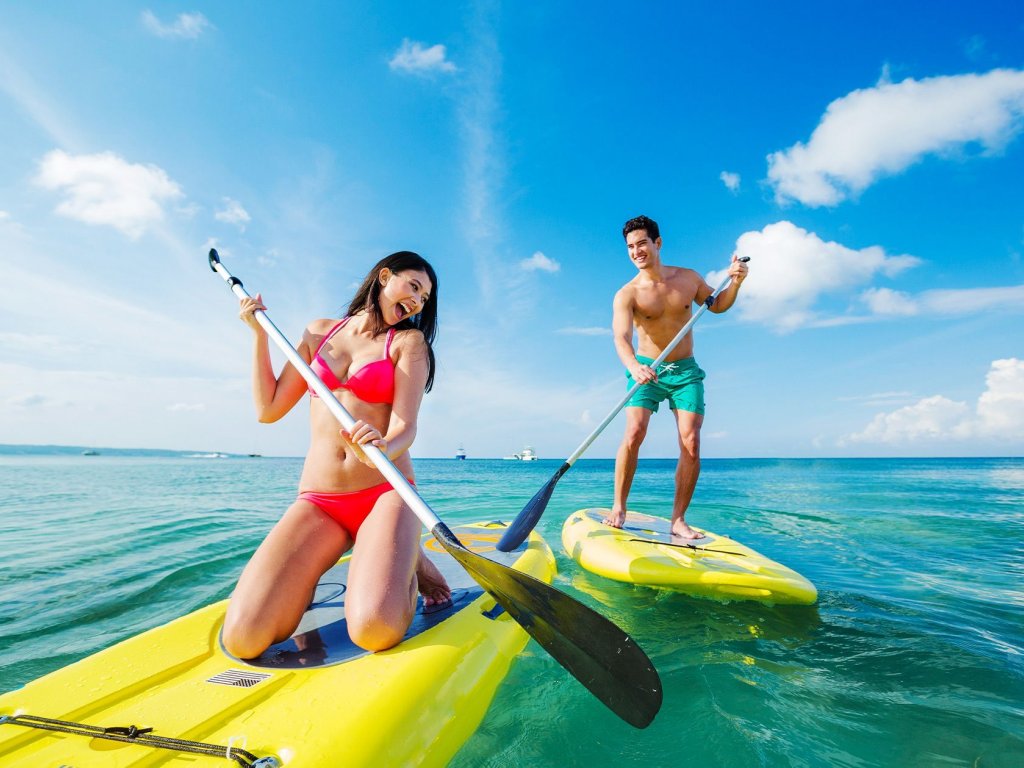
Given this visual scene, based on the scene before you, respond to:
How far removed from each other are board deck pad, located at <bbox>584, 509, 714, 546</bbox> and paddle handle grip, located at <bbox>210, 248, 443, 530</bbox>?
3178 mm

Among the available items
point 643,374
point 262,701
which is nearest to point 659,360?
point 643,374

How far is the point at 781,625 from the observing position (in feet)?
11.8

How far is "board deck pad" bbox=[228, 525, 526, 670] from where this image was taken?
84.9 inches

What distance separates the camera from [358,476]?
270 centimetres

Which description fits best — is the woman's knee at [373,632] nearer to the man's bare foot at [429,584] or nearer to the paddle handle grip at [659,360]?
the man's bare foot at [429,584]

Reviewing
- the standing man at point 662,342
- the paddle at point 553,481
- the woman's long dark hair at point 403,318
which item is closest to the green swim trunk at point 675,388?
the standing man at point 662,342

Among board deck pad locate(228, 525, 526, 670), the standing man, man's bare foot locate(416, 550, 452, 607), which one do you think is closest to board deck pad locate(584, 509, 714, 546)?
the standing man

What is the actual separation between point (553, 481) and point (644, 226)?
8.63ft

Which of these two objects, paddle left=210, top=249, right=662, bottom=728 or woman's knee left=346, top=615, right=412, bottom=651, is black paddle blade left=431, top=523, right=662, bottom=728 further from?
woman's knee left=346, top=615, right=412, bottom=651

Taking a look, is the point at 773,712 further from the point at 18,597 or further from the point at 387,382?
the point at 18,597

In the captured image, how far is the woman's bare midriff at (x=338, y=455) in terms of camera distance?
2688 mm

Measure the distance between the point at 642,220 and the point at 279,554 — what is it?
169 inches

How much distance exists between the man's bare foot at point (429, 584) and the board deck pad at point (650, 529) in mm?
2588

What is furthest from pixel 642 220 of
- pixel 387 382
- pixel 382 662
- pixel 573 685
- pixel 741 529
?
pixel 741 529
